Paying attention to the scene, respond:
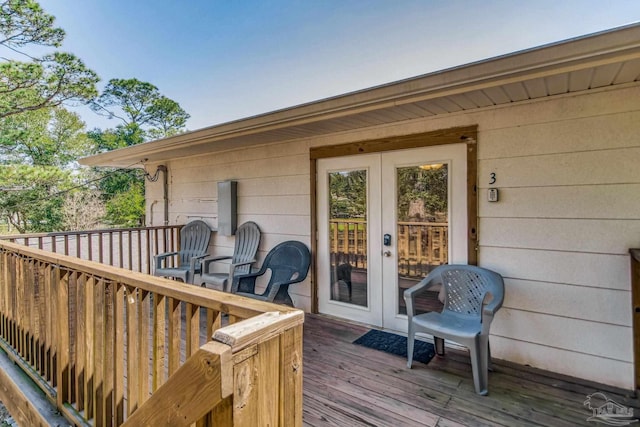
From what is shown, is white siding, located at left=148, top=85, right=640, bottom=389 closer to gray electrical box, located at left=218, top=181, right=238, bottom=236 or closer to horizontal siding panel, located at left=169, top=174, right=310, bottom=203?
horizontal siding panel, located at left=169, top=174, right=310, bottom=203

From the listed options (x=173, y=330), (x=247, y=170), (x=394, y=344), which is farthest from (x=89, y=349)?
(x=247, y=170)

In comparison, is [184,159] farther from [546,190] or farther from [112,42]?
[112,42]

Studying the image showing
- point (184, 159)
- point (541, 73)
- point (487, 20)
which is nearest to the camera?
point (541, 73)

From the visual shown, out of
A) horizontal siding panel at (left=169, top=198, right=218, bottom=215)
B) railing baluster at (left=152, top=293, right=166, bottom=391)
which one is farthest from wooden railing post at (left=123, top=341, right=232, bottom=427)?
horizontal siding panel at (left=169, top=198, right=218, bottom=215)

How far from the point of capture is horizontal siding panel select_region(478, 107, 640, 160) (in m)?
2.27

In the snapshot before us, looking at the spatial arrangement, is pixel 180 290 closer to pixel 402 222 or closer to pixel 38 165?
pixel 402 222

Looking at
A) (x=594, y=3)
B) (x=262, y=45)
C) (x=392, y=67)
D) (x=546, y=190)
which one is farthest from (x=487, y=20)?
(x=262, y=45)

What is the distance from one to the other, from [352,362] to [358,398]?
0.49 metres

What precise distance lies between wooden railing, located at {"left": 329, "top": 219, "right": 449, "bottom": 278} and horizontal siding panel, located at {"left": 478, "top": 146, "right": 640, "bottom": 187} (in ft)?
2.16

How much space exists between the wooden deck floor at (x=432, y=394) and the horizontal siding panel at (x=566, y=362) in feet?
0.21

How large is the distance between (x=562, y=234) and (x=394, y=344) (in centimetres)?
168

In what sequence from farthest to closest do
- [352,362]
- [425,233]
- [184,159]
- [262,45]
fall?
[262,45]
[184,159]
[425,233]
[352,362]

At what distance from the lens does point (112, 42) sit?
10508 millimetres

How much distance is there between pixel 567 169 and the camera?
246 cm
